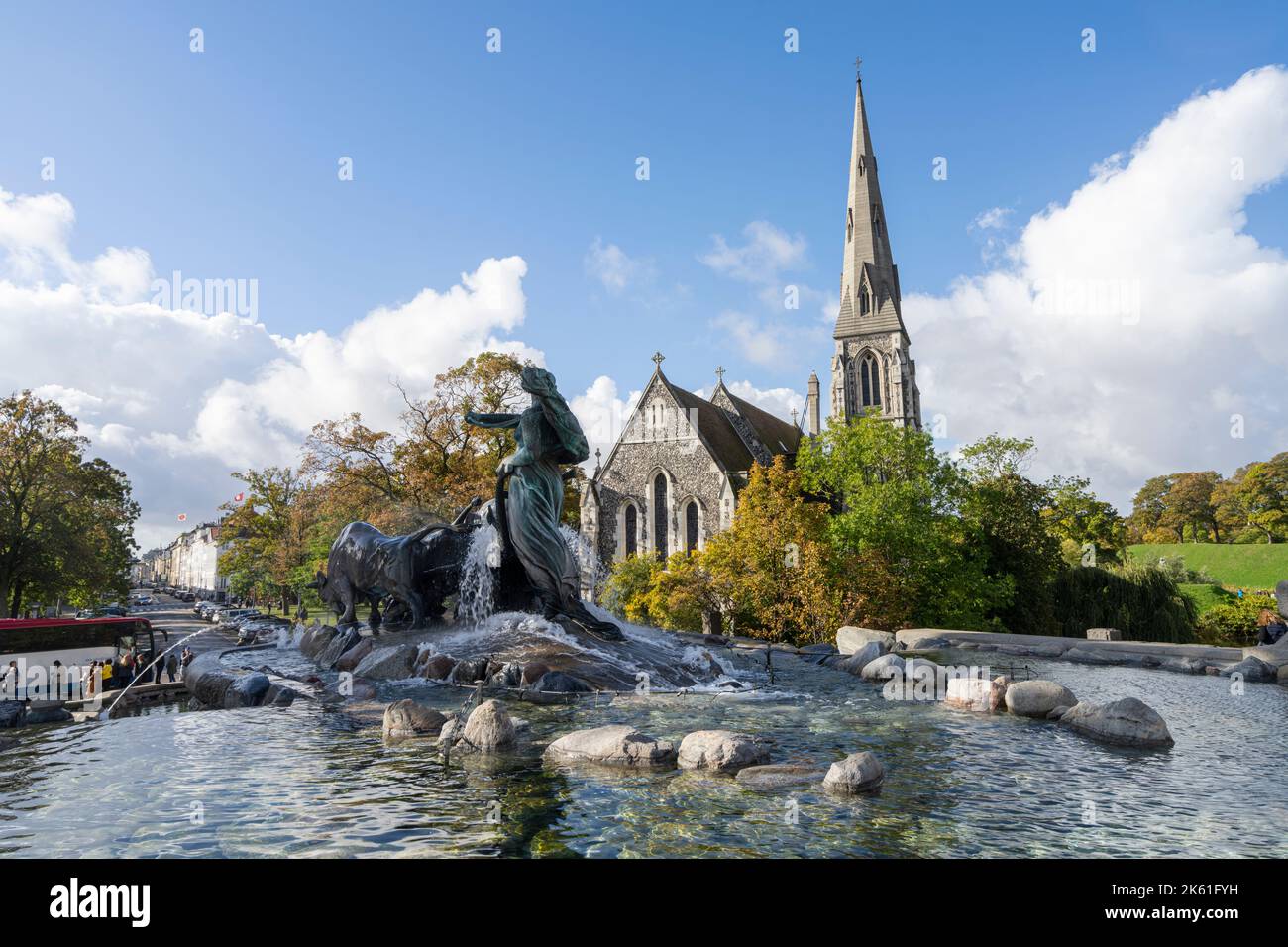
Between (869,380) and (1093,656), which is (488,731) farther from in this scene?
(869,380)

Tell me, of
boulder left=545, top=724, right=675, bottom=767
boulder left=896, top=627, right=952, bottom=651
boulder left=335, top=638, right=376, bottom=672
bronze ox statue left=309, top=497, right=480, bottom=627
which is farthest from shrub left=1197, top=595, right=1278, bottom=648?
boulder left=545, top=724, right=675, bottom=767

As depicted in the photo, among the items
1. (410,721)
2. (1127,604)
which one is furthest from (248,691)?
(1127,604)

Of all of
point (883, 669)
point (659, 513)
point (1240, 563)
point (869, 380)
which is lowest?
point (1240, 563)

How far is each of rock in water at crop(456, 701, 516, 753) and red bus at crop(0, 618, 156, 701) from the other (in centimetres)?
1085

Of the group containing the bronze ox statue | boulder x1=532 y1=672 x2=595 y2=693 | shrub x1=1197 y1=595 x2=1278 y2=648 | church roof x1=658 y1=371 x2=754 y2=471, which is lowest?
shrub x1=1197 y1=595 x2=1278 y2=648

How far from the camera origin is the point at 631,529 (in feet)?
163

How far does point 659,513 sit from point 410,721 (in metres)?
39.6

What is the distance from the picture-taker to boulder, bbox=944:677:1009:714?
1125cm

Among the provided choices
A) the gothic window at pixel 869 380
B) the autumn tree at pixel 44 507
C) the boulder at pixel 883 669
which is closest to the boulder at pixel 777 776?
the boulder at pixel 883 669

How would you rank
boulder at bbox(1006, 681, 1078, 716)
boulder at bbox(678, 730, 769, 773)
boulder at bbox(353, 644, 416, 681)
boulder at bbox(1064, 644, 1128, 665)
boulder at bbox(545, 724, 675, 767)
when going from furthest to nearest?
boulder at bbox(1064, 644, 1128, 665) → boulder at bbox(353, 644, 416, 681) → boulder at bbox(1006, 681, 1078, 716) → boulder at bbox(545, 724, 675, 767) → boulder at bbox(678, 730, 769, 773)

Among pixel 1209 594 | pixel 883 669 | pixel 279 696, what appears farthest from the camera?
pixel 1209 594

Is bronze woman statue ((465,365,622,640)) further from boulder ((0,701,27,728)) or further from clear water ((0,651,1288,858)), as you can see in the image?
boulder ((0,701,27,728))

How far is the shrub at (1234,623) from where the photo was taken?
35625mm
